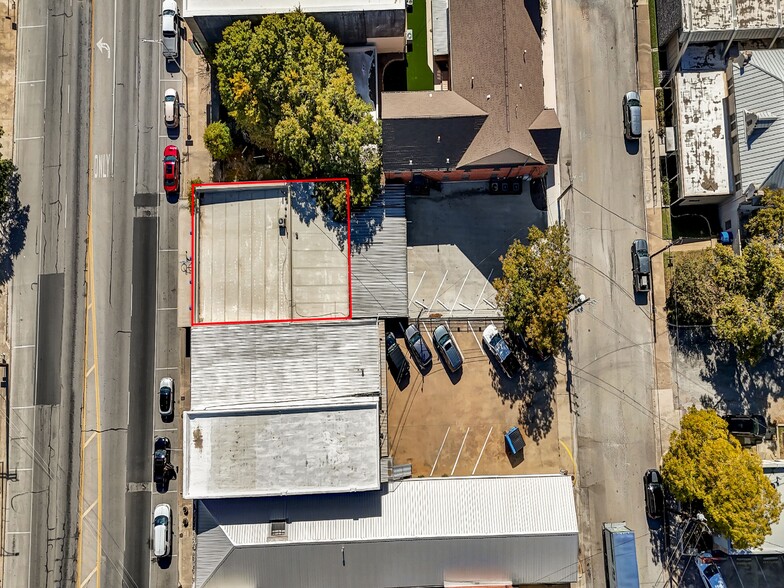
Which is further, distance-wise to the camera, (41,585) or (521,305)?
(41,585)

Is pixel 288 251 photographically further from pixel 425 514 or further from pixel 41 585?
pixel 41 585

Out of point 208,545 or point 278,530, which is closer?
point 208,545

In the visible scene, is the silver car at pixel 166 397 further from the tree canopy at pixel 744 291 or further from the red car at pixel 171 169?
the tree canopy at pixel 744 291

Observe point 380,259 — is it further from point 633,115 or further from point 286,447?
point 633,115

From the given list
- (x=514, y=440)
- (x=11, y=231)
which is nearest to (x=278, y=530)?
(x=514, y=440)

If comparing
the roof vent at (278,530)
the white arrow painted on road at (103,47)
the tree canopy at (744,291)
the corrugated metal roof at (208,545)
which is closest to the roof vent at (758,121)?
the tree canopy at (744,291)

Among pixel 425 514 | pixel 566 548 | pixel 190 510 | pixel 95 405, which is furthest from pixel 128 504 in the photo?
pixel 566 548
